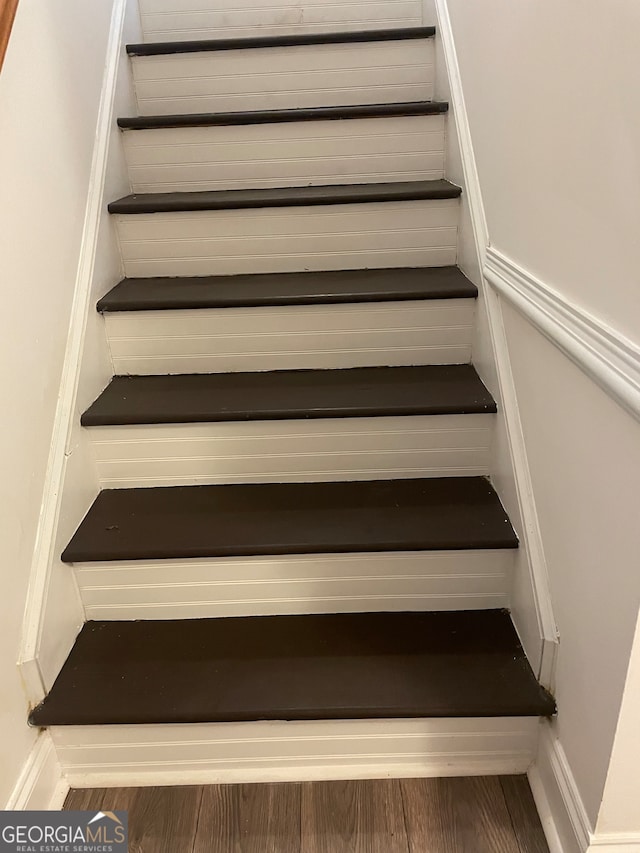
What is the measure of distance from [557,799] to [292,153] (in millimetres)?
1789

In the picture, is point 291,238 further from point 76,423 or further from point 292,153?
point 76,423

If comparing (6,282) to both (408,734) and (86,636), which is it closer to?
(86,636)

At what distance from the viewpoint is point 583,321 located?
96cm

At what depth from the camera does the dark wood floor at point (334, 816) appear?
3.92 feet

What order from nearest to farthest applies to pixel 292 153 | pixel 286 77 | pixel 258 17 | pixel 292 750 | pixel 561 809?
pixel 561 809, pixel 292 750, pixel 292 153, pixel 286 77, pixel 258 17

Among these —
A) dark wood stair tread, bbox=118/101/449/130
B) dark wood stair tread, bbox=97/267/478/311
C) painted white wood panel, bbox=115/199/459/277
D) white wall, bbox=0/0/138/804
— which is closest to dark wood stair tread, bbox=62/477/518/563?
white wall, bbox=0/0/138/804

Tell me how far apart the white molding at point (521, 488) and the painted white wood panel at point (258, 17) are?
0.94 metres

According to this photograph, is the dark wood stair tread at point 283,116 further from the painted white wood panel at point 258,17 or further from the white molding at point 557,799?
the white molding at point 557,799

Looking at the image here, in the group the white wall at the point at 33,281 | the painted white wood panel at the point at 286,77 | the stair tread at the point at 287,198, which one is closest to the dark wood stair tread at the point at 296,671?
the white wall at the point at 33,281

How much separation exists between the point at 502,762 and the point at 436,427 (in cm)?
73

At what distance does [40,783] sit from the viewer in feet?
4.09

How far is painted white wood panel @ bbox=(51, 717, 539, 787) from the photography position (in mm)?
1286

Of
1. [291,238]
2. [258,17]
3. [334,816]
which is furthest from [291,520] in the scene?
[258,17]

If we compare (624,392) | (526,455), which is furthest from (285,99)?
(624,392)
